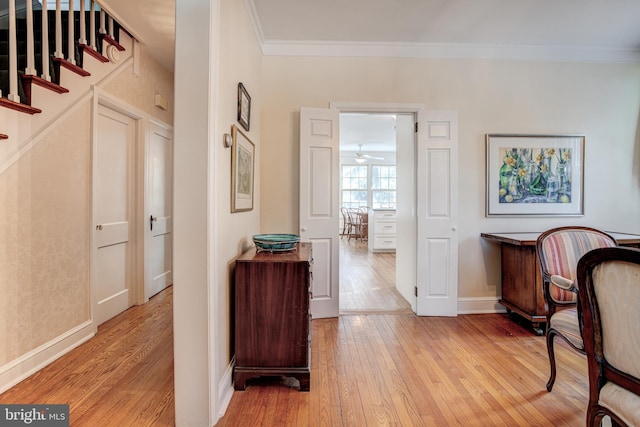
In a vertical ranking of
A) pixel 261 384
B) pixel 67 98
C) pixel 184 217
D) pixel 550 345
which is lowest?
pixel 261 384

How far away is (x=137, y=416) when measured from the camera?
1569mm

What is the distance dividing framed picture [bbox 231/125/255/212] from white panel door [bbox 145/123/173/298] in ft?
5.23

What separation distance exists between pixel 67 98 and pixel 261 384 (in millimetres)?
2489

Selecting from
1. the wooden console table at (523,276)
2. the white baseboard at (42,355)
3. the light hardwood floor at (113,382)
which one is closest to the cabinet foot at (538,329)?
the wooden console table at (523,276)

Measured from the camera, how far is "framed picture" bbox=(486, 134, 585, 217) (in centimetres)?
312

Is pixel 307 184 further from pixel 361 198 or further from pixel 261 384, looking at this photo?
pixel 361 198

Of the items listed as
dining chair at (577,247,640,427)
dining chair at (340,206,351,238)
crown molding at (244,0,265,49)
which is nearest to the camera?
dining chair at (577,247,640,427)

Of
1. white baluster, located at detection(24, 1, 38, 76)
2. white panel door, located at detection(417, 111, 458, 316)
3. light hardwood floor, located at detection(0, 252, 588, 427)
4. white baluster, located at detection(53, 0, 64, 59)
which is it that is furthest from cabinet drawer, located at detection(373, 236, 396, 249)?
white baluster, located at detection(24, 1, 38, 76)

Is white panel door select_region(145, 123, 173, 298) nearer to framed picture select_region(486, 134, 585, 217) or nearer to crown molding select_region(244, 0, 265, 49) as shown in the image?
crown molding select_region(244, 0, 265, 49)

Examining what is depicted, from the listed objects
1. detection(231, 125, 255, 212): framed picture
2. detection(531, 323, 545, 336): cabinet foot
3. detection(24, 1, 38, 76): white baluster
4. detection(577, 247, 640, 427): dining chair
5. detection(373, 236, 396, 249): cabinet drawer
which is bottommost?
detection(531, 323, 545, 336): cabinet foot

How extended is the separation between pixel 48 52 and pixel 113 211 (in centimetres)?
139

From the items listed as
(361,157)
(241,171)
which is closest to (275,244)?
(241,171)

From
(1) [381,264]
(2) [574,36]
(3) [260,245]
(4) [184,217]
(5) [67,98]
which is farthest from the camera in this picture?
(1) [381,264]

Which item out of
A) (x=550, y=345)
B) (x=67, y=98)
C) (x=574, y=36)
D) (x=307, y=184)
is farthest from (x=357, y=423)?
(x=574, y=36)
